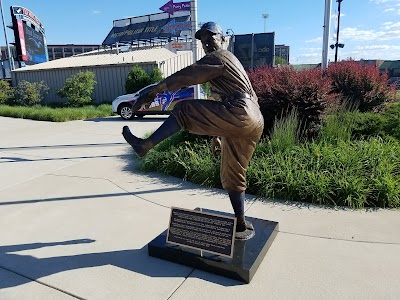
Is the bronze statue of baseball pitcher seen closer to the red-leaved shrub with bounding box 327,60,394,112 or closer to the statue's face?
the statue's face

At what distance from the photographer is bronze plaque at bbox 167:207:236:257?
251cm

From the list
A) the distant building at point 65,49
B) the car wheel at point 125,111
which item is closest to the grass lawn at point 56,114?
the car wheel at point 125,111

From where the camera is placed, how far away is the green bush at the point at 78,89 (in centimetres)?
1669

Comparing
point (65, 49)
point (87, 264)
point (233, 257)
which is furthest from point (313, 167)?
point (65, 49)

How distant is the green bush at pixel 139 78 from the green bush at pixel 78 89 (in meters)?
2.14

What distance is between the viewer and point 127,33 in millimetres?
40250

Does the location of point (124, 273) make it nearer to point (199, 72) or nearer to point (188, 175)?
point (199, 72)

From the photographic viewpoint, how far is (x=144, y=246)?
306 cm

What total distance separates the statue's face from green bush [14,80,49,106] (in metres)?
18.6

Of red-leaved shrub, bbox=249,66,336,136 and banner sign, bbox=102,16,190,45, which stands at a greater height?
banner sign, bbox=102,16,190,45

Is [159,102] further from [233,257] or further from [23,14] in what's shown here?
[23,14]

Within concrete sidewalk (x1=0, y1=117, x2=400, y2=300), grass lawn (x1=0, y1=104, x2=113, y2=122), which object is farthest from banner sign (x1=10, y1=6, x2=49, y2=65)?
concrete sidewalk (x1=0, y1=117, x2=400, y2=300)

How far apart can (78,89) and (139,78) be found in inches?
128

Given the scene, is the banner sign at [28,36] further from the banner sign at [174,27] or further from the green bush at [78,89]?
the banner sign at [174,27]
